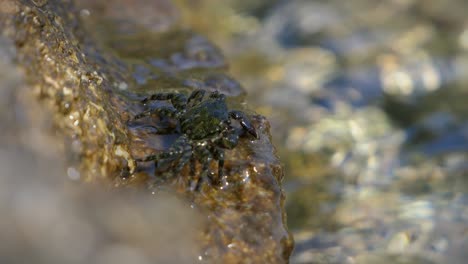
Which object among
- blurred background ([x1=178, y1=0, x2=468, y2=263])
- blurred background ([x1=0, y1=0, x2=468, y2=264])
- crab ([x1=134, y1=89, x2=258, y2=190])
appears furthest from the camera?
blurred background ([x1=178, y1=0, x2=468, y2=263])

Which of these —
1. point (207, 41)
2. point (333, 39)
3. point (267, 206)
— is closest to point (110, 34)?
point (207, 41)

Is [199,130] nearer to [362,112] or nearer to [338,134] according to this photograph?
[338,134]

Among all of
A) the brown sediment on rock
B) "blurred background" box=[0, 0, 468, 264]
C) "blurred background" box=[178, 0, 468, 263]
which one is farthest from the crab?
"blurred background" box=[178, 0, 468, 263]

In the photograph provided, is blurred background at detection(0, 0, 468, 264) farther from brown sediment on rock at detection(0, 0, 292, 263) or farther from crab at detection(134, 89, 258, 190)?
crab at detection(134, 89, 258, 190)

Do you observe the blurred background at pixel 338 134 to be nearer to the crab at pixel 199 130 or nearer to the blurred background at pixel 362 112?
the blurred background at pixel 362 112

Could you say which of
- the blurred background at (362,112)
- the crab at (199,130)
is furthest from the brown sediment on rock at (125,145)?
the blurred background at (362,112)

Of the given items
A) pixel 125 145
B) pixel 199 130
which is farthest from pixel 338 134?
pixel 125 145

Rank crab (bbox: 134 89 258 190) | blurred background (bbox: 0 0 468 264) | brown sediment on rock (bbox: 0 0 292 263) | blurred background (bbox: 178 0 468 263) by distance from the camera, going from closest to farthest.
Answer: blurred background (bbox: 0 0 468 264), brown sediment on rock (bbox: 0 0 292 263), crab (bbox: 134 89 258 190), blurred background (bbox: 178 0 468 263)

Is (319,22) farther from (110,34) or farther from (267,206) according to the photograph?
(267,206)
